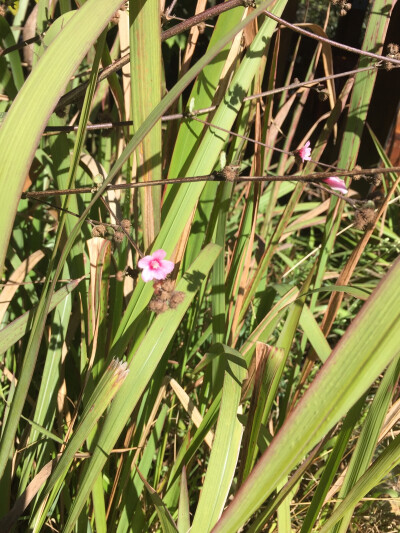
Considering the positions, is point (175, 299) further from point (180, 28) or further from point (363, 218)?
point (180, 28)

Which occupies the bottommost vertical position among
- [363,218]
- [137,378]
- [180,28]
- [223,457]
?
[223,457]

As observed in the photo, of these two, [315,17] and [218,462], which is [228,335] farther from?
[315,17]

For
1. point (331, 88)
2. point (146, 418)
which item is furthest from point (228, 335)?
point (331, 88)

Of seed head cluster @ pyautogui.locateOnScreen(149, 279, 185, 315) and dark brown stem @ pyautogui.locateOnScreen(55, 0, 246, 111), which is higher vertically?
dark brown stem @ pyautogui.locateOnScreen(55, 0, 246, 111)

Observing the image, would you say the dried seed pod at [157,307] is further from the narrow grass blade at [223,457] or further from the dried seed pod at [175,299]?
the narrow grass blade at [223,457]

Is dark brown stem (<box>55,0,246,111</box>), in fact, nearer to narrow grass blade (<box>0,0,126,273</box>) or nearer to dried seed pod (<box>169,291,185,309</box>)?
narrow grass blade (<box>0,0,126,273</box>)

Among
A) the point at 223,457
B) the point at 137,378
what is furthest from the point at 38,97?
the point at 223,457

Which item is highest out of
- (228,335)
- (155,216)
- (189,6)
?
(189,6)

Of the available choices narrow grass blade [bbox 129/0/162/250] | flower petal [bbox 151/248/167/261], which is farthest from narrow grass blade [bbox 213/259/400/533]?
narrow grass blade [bbox 129/0/162/250]
